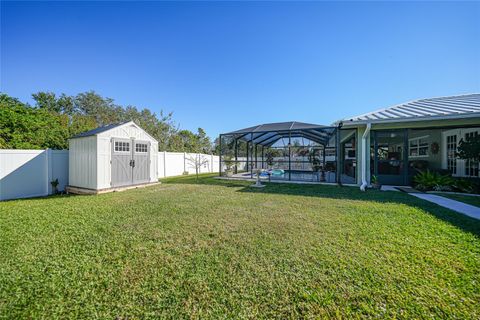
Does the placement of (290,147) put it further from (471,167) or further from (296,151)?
(471,167)

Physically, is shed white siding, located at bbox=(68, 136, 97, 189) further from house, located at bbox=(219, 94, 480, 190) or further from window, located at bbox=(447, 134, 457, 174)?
window, located at bbox=(447, 134, 457, 174)

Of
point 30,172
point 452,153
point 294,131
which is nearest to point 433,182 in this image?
point 452,153

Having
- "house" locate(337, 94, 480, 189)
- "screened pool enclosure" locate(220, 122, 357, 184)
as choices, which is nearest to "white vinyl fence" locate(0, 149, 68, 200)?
"screened pool enclosure" locate(220, 122, 357, 184)

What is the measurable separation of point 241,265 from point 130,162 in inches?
313

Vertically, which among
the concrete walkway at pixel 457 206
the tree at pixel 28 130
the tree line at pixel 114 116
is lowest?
the concrete walkway at pixel 457 206

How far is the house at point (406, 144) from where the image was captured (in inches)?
293

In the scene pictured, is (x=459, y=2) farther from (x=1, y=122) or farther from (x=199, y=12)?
(x=1, y=122)

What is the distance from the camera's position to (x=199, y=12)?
8.63m

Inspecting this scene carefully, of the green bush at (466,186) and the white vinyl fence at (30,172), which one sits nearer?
the white vinyl fence at (30,172)

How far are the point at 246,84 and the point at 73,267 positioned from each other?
14.2m

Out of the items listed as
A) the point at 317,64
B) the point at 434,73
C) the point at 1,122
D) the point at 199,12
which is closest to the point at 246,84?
the point at 317,64

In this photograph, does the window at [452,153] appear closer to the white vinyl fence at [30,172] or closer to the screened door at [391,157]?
the screened door at [391,157]

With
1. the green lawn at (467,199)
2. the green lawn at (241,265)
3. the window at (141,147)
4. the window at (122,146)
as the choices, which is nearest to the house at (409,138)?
the green lawn at (467,199)

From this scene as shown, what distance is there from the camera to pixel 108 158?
773cm
